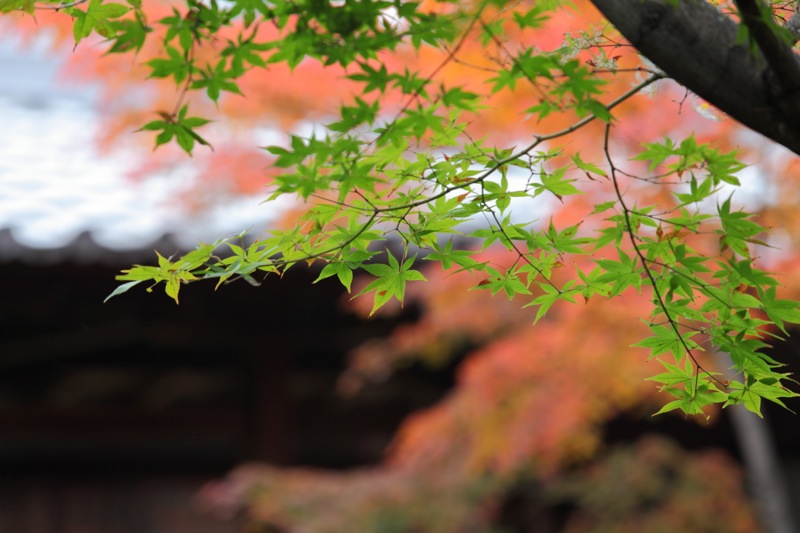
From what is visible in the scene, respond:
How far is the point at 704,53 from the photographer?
827 millimetres

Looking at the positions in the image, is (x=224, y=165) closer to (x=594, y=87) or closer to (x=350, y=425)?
(x=350, y=425)

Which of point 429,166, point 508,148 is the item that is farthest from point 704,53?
point 508,148

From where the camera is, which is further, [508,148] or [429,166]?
[508,148]

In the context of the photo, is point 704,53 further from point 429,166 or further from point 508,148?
point 508,148

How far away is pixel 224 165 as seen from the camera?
418cm

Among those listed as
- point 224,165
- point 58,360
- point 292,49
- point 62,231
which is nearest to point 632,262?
point 292,49

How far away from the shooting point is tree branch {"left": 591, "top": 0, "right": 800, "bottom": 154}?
0.82m

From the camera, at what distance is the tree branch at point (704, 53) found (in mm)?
821

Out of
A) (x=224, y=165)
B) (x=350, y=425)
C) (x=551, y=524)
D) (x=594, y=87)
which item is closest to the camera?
(x=594, y=87)

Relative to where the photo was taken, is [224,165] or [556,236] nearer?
[556,236]

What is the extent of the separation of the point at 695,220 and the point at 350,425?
161 inches

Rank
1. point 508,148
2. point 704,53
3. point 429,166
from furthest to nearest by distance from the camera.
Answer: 1. point 508,148
2. point 429,166
3. point 704,53

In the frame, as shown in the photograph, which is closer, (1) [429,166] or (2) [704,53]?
(2) [704,53]

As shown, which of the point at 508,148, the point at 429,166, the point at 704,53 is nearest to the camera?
the point at 704,53
